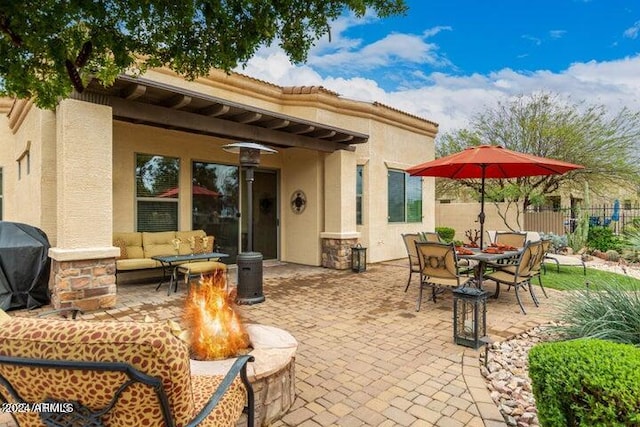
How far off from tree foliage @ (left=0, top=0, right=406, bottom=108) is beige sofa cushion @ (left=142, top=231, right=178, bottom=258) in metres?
4.04

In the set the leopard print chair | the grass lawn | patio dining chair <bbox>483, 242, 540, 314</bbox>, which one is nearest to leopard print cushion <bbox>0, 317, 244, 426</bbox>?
the leopard print chair

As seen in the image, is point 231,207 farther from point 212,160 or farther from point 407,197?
point 407,197

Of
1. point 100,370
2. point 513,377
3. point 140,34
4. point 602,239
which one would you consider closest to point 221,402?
point 100,370

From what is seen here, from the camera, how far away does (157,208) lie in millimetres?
7223

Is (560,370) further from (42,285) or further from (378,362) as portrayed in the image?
(42,285)

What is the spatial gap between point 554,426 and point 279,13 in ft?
Result: 11.6

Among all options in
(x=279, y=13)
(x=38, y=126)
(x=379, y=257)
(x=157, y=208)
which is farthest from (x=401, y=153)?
(x=38, y=126)

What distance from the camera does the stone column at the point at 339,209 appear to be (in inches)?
324

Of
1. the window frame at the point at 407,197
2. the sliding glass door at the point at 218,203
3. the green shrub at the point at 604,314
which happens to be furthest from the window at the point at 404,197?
the green shrub at the point at 604,314

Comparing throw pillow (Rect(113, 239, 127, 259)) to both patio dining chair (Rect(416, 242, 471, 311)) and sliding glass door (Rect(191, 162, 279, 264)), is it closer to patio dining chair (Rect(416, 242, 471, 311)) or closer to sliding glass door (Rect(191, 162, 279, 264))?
sliding glass door (Rect(191, 162, 279, 264))

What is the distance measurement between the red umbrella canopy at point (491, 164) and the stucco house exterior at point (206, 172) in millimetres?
2461

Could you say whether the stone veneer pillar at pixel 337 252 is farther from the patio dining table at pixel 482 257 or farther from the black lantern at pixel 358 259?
the patio dining table at pixel 482 257

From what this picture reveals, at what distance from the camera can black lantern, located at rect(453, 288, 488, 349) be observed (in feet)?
11.8

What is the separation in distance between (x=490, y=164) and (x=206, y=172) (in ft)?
19.3
